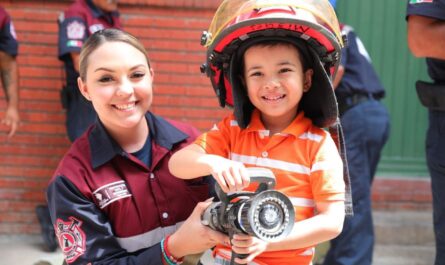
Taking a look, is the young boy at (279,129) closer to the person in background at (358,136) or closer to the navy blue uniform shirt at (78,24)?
Answer: the person in background at (358,136)

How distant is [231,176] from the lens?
1.89 m

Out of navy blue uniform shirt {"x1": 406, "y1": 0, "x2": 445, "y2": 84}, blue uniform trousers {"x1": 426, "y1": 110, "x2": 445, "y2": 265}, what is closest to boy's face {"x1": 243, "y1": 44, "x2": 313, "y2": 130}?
navy blue uniform shirt {"x1": 406, "y1": 0, "x2": 445, "y2": 84}

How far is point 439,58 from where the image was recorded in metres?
2.79

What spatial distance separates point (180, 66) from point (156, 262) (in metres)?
2.96

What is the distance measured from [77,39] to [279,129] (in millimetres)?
2462

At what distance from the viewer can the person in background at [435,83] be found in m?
2.74

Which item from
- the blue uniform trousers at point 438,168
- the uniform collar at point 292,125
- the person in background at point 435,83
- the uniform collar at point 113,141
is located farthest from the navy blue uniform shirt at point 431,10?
the uniform collar at point 113,141

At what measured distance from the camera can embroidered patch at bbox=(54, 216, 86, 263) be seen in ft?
7.29

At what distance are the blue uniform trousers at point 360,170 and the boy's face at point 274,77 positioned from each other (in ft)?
6.71

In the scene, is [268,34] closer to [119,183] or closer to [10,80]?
[119,183]

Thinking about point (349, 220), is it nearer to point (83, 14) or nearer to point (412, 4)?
point (412, 4)

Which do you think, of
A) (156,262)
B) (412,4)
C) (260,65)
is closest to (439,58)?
(412,4)

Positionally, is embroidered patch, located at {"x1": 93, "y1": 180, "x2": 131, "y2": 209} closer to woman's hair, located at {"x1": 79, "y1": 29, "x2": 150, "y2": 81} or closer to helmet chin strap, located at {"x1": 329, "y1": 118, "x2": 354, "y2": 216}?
woman's hair, located at {"x1": 79, "y1": 29, "x2": 150, "y2": 81}

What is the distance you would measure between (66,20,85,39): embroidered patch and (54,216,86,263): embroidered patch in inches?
93.5
